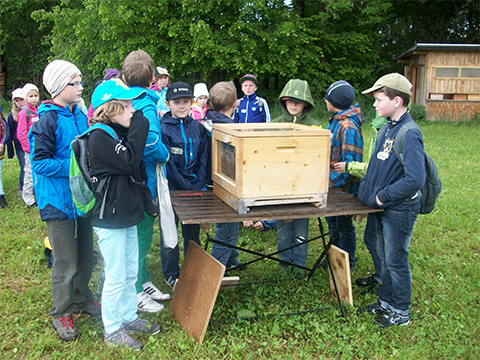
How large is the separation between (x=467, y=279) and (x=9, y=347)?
177 inches

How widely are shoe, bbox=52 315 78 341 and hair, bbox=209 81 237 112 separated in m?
2.43

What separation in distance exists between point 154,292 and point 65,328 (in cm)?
93

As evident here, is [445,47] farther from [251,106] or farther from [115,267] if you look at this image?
[115,267]

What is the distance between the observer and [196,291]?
364cm

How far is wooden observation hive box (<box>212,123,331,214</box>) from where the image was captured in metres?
3.21

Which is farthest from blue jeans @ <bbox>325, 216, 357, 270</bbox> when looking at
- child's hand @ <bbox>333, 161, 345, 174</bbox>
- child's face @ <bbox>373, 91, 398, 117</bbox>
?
child's face @ <bbox>373, 91, 398, 117</bbox>

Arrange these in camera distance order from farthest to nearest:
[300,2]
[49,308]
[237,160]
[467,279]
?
[300,2] < [467,279] < [49,308] < [237,160]

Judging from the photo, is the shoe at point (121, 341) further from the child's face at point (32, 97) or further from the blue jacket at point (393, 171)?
the child's face at point (32, 97)

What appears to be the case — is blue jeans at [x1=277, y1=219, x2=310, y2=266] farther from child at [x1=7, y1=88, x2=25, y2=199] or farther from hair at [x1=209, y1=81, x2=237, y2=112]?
child at [x1=7, y1=88, x2=25, y2=199]

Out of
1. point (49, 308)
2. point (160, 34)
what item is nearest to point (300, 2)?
point (160, 34)

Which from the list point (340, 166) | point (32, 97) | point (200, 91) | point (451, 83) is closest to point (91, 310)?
point (340, 166)

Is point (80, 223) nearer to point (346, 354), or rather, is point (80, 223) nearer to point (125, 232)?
point (125, 232)

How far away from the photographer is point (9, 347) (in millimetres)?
3406

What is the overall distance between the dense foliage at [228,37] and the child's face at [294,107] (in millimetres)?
12842
